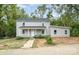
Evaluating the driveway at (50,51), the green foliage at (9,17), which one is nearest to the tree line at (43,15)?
the green foliage at (9,17)

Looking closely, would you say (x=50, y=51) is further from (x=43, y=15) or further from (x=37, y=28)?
(x=43, y=15)

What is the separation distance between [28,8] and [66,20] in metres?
0.54

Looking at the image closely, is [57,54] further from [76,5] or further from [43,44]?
[76,5]

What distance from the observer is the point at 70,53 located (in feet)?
22.3

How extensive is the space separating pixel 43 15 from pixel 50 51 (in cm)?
50

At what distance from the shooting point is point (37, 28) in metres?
6.84

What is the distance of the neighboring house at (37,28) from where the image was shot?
683 cm

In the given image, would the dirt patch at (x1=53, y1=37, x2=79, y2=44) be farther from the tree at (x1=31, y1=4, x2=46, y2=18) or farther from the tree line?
the tree at (x1=31, y1=4, x2=46, y2=18)

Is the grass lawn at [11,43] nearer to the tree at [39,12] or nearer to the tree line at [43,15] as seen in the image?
the tree line at [43,15]

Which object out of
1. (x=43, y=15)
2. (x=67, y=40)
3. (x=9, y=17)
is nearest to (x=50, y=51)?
(x=67, y=40)

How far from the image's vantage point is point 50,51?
22.3 ft

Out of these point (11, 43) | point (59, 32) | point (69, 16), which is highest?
point (69, 16)

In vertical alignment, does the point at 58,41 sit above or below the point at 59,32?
below

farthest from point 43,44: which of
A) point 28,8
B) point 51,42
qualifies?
point 28,8
